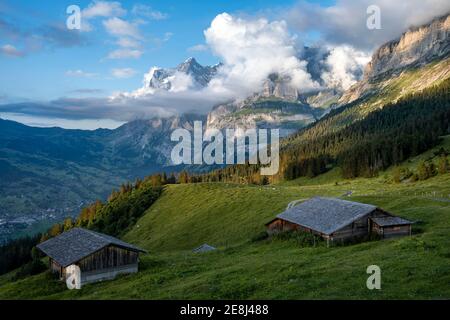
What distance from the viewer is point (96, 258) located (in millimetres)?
48594

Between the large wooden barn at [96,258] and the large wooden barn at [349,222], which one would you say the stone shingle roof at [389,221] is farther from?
the large wooden barn at [96,258]

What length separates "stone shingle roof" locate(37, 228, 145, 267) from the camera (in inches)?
1923

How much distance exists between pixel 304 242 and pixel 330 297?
26.0 metres

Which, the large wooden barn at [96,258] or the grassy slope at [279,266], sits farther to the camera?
the large wooden barn at [96,258]

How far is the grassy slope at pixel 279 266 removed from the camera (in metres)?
29.3

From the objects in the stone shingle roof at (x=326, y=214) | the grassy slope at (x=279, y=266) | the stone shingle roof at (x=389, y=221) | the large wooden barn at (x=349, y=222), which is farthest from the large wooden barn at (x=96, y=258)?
the stone shingle roof at (x=389, y=221)

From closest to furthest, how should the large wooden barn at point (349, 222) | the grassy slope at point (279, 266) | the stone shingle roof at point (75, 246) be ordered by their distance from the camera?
the grassy slope at point (279, 266)
the stone shingle roof at point (75, 246)
the large wooden barn at point (349, 222)

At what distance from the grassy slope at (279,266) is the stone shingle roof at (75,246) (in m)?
3.11

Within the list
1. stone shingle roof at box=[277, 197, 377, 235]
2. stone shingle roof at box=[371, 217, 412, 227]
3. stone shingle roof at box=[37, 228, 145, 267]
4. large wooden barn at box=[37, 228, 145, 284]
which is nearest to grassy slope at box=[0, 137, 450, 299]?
large wooden barn at box=[37, 228, 145, 284]

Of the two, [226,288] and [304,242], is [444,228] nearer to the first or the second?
[304,242]

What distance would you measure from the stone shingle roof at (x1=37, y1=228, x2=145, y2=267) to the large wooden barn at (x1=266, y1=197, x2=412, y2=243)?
2328cm

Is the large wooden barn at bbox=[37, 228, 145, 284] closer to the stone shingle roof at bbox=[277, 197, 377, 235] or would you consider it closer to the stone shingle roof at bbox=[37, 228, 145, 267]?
the stone shingle roof at bbox=[37, 228, 145, 267]

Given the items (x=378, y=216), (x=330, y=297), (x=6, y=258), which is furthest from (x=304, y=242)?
(x=6, y=258)

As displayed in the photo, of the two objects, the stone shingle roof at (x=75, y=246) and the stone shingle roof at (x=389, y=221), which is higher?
the stone shingle roof at (x=389, y=221)
